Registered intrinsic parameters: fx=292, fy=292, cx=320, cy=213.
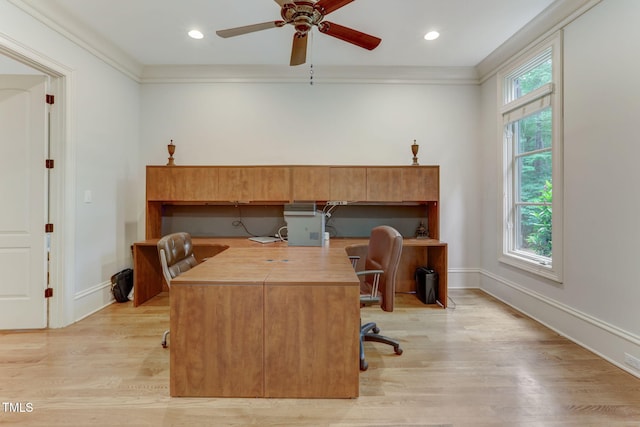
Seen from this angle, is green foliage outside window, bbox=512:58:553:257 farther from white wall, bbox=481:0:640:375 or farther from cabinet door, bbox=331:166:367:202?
cabinet door, bbox=331:166:367:202

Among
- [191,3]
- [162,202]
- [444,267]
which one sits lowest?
[444,267]

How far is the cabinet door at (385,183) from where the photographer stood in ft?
11.6

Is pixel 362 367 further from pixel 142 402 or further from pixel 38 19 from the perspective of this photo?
pixel 38 19

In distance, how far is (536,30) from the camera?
287 cm

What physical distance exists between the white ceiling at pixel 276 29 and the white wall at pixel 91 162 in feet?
0.81

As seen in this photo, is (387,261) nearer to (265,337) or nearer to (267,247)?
(265,337)

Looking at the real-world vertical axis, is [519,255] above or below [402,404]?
Answer: above

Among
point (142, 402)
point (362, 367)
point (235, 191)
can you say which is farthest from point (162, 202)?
point (362, 367)

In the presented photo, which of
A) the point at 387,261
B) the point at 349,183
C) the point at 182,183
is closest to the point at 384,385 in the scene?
the point at 387,261

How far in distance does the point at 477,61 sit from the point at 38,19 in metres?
4.52

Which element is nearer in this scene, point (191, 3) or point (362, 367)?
point (362, 367)

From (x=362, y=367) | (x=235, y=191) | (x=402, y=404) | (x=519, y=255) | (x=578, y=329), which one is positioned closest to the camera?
(x=402, y=404)

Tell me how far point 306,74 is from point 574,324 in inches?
152

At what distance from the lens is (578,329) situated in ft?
7.99
